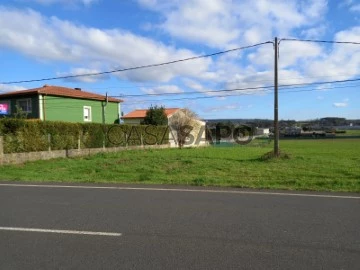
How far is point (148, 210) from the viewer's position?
8203 millimetres

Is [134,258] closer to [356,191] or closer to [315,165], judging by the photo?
[356,191]

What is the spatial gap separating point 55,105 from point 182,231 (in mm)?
32554

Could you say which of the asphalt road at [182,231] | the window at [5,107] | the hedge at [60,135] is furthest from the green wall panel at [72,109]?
the asphalt road at [182,231]

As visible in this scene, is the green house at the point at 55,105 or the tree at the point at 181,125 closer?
the green house at the point at 55,105

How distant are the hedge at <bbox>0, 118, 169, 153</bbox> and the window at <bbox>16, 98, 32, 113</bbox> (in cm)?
964

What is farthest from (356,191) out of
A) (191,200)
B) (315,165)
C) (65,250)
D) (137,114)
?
(137,114)

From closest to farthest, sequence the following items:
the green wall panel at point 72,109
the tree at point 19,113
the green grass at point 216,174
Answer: the green grass at point 216,174
the tree at point 19,113
the green wall panel at point 72,109

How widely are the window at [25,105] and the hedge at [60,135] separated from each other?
31.6ft

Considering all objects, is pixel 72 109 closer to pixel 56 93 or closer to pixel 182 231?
pixel 56 93

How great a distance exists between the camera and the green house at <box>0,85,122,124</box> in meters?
34.9

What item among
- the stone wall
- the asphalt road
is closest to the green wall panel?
the stone wall

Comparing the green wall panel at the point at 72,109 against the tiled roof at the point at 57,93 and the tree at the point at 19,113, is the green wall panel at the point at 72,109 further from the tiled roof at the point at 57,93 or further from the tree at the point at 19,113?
the tree at the point at 19,113

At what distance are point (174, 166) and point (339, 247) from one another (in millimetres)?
12439

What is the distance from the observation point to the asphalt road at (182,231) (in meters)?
5.02
